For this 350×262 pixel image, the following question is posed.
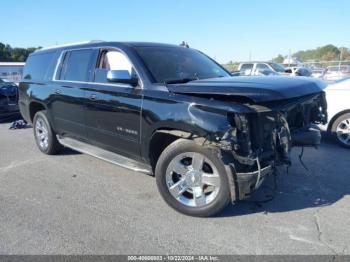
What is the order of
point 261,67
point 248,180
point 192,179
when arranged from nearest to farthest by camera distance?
1. point 248,180
2. point 192,179
3. point 261,67

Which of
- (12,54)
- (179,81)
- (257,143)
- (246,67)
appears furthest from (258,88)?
(12,54)

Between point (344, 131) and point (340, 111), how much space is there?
15.1 inches

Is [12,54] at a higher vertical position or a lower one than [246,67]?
higher

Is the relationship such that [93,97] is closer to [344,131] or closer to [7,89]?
[344,131]

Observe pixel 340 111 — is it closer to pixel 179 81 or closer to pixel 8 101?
pixel 179 81

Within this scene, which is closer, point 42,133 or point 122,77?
point 122,77

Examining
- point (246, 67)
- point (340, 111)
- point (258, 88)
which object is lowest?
point (340, 111)

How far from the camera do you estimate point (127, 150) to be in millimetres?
4789

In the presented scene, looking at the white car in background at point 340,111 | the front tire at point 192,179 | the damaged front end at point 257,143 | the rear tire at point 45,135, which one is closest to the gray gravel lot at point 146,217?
the front tire at point 192,179

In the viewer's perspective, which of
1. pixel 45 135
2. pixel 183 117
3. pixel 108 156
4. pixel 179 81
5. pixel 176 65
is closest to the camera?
pixel 183 117

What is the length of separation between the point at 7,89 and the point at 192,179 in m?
8.24

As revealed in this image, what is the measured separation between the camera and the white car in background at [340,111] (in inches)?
269

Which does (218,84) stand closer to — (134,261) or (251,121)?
(251,121)

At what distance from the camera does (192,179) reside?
407 centimetres
